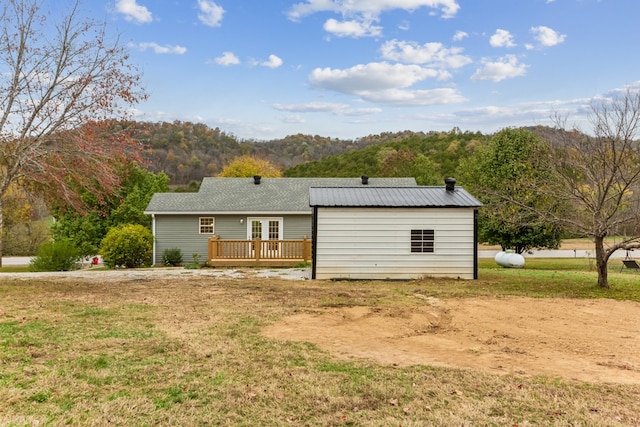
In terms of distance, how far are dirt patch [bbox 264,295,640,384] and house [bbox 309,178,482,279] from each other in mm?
4290

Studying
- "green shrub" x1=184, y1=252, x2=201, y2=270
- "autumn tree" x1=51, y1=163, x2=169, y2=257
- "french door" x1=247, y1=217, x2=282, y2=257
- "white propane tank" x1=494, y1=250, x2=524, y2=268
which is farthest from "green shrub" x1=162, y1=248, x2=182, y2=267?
"white propane tank" x1=494, y1=250, x2=524, y2=268

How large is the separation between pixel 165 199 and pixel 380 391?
18.6 meters

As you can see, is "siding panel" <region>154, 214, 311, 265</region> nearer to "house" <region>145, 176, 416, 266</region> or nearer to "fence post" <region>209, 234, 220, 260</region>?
"house" <region>145, 176, 416, 266</region>

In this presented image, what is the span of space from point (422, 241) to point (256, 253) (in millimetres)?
7241

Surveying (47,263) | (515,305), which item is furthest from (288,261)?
(515,305)

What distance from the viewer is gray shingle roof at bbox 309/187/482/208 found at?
13758 millimetres

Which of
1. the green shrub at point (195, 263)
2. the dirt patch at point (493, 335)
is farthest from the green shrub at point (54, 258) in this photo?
the dirt patch at point (493, 335)

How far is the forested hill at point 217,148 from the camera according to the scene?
5169 centimetres

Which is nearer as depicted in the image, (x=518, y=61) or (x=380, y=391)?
(x=380, y=391)

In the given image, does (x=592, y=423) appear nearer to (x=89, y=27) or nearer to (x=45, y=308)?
(x=45, y=308)

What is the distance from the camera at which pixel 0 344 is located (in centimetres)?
582

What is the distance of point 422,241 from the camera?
1395 cm

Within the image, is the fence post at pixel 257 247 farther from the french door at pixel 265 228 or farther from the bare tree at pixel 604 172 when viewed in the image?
the bare tree at pixel 604 172

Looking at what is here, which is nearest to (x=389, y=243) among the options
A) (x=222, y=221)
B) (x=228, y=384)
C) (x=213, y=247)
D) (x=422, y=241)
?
(x=422, y=241)
